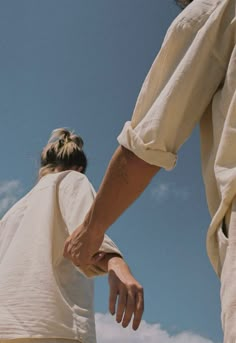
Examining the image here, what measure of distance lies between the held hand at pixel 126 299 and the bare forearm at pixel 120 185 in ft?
0.79

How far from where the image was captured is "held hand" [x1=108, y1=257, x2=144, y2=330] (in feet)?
5.64

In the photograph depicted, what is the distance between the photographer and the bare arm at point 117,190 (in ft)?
5.41

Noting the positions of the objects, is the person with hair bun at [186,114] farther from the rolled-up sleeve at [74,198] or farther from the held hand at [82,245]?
the rolled-up sleeve at [74,198]

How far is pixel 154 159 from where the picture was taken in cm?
159

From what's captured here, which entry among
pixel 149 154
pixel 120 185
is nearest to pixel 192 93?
pixel 149 154

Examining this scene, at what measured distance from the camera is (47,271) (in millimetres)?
2734

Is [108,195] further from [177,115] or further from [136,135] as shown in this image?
[177,115]

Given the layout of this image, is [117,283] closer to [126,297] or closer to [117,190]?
[126,297]

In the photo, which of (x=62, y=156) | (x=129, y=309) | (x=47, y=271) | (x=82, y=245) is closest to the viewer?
(x=129, y=309)

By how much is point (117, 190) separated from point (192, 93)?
0.39 metres

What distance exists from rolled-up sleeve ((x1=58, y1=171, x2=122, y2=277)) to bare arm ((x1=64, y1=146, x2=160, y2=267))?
661 mm

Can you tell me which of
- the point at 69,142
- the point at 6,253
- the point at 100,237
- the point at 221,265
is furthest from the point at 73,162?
the point at 221,265

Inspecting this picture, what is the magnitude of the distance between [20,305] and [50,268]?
0.80 ft

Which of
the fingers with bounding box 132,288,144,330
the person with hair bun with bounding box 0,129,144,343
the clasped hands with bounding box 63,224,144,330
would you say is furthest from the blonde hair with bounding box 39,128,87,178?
the fingers with bounding box 132,288,144,330
